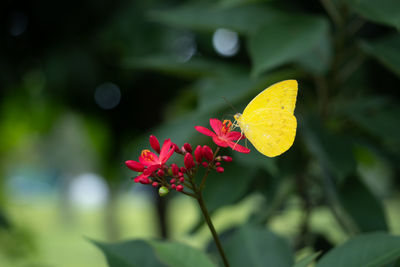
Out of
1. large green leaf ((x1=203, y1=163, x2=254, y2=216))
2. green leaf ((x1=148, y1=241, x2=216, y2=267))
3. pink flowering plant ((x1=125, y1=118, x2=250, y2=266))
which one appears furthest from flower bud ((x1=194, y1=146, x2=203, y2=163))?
large green leaf ((x1=203, y1=163, x2=254, y2=216))

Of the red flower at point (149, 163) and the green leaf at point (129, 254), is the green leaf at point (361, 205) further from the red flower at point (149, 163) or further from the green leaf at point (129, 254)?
the red flower at point (149, 163)

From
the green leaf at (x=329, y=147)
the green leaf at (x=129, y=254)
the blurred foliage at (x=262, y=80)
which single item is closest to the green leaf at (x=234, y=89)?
the blurred foliage at (x=262, y=80)

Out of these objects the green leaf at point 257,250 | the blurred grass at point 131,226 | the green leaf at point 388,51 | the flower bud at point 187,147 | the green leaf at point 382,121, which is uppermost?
the flower bud at point 187,147

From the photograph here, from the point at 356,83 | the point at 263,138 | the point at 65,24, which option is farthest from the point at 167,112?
the point at 263,138

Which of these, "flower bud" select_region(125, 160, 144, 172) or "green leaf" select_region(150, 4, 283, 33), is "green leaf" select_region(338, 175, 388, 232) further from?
"flower bud" select_region(125, 160, 144, 172)

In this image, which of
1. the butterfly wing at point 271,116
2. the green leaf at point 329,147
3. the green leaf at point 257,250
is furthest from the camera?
the green leaf at point 329,147

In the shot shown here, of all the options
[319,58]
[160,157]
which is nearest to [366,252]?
[160,157]

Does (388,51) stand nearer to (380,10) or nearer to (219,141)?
(380,10)
